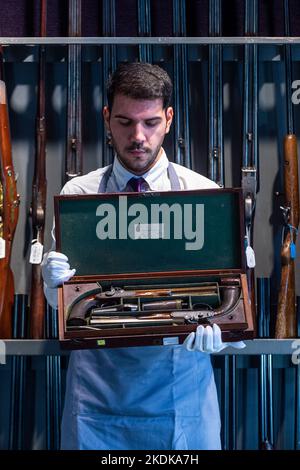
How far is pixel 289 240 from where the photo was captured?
3.07 m

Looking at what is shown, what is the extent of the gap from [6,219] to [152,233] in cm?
91

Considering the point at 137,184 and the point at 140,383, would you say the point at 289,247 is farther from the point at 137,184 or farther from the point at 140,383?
the point at 140,383

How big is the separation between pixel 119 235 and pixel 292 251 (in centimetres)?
104

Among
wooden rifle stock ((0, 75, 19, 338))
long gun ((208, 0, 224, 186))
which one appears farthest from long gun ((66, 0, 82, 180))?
long gun ((208, 0, 224, 186))

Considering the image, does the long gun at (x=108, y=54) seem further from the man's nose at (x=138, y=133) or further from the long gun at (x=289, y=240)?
the man's nose at (x=138, y=133)

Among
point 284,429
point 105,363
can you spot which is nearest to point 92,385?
point 105,363

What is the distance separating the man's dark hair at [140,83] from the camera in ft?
7.64

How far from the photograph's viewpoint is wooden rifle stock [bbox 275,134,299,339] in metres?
2.99

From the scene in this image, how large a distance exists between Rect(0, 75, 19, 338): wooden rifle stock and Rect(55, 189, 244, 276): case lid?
77 centimetres

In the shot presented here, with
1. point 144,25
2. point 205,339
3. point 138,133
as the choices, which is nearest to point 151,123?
point 138,133

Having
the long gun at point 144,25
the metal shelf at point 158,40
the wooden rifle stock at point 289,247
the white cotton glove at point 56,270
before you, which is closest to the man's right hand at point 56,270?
the white cotton glove at point 56,270

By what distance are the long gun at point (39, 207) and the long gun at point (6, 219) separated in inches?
3.5

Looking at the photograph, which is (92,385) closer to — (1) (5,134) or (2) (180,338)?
(2) (180,338)

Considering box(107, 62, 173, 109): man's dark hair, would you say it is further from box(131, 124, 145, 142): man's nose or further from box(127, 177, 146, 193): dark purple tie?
box(127, 177, 146, 193): dark purple tie
